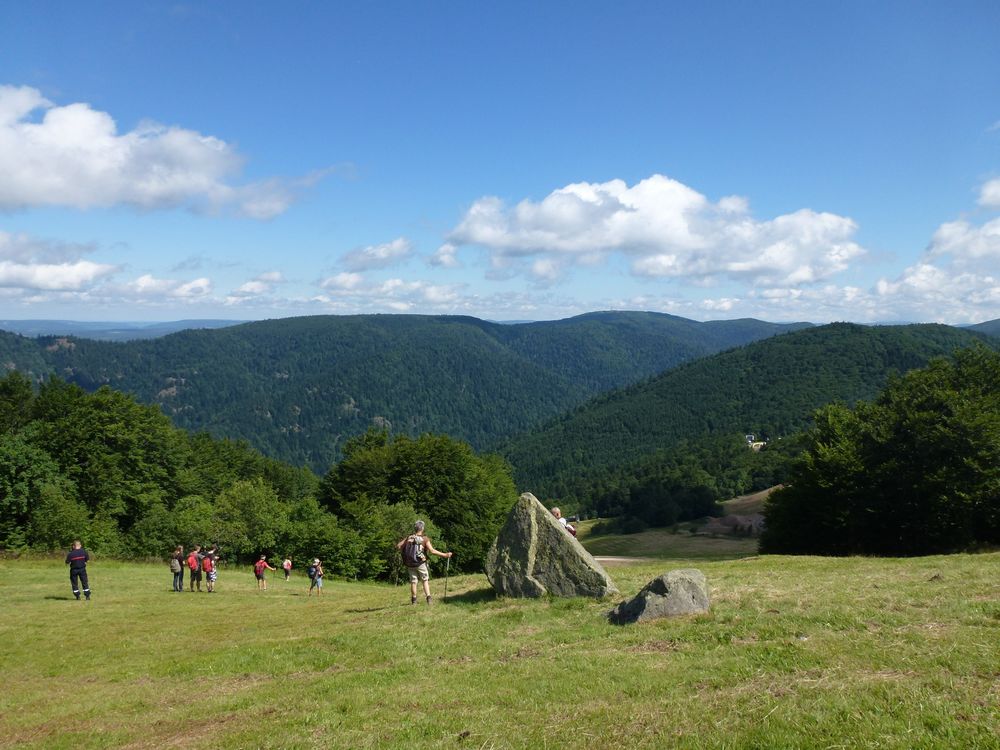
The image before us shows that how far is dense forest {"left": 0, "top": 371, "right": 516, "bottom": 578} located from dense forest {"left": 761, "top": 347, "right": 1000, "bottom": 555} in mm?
30678

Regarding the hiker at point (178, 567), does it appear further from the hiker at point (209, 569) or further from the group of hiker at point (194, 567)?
the hiker at point (209, 569)

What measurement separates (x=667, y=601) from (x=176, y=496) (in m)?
66.4

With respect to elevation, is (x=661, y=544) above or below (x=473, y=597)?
below

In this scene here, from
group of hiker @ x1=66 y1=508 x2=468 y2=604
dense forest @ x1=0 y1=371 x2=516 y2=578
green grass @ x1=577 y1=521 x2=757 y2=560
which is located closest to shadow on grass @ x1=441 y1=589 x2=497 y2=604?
group of hiker @ x1=66 y1=508 x2=468 y2=604

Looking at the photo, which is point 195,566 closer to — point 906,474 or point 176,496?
point 176,496

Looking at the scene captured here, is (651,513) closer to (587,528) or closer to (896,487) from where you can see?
(587,528)

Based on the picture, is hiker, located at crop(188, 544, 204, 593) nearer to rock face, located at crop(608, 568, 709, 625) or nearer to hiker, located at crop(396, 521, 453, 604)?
hiker, located at crop(396, 521, 453, 604)

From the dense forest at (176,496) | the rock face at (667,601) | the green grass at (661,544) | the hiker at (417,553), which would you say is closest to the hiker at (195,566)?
the hiker at (417,553)

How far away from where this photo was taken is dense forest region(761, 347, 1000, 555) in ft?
136

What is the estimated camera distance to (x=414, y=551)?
1900 centimetres

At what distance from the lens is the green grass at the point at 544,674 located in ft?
Answer: 27.6

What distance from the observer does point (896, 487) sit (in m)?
46.2

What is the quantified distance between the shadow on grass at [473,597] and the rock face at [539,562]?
1.89ft

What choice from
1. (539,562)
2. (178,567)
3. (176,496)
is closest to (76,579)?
(178,567)
